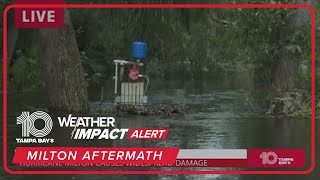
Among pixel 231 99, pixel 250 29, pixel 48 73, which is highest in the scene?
pixel 250 29

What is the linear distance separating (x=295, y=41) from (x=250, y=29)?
97 centimetres

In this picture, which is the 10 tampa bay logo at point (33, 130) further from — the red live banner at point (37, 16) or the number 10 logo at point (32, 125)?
the red live banner at point (37, 16)

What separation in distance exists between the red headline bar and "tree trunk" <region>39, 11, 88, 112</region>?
258cm

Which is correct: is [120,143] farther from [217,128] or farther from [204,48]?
[204,48]

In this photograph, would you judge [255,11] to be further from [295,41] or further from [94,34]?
[94,34]

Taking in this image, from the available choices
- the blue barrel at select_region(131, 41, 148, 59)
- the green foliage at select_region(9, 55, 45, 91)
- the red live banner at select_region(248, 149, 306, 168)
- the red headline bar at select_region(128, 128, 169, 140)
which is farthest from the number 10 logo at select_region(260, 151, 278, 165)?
the green foliage at select_region(9, 55, 45, 91)

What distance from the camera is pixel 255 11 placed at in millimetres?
12477

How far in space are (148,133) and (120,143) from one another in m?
0.65

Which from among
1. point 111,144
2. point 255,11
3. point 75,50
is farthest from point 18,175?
point 255,11

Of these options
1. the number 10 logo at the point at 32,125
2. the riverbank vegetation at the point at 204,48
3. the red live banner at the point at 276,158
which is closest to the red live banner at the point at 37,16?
the number 10 logo at the point at 32,125

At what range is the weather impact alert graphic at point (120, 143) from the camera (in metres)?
7.55

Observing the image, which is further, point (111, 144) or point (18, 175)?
point (111, 144)

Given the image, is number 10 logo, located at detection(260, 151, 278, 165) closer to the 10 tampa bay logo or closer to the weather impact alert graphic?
the weather impact alert graphic

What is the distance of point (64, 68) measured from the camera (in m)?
12.7
